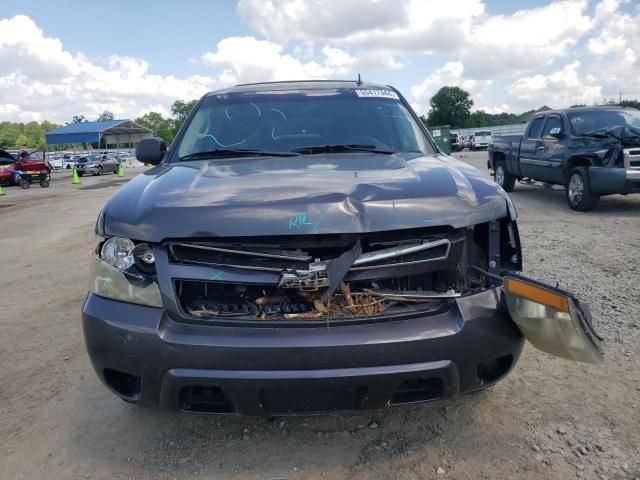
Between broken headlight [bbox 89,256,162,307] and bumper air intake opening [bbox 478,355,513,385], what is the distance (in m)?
1.45

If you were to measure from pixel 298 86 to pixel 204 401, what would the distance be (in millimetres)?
2604

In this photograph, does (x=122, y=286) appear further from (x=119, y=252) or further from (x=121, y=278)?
(x=119, y=252)

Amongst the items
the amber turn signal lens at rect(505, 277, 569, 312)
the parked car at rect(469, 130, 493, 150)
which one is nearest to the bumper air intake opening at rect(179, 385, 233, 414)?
the amber turn signal lens at rect(505, 277, 569, 312)

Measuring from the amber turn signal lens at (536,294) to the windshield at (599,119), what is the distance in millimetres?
8438

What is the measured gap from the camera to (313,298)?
2205 millimetres

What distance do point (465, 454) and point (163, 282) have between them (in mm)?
1587

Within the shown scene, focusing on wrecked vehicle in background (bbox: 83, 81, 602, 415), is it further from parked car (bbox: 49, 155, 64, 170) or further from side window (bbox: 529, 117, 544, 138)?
parked car (bbox: 49, 155, 64, 170)

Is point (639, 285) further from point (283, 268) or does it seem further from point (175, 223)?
point (175, 223)

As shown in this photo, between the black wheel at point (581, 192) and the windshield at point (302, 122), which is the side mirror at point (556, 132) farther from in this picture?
the windshield at point (302, 122)

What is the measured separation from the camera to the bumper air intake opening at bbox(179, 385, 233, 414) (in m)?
2.18

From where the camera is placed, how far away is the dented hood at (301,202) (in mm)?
2127

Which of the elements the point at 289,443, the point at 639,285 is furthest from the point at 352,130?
the point at 639,285

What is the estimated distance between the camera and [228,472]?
2359 millimetres

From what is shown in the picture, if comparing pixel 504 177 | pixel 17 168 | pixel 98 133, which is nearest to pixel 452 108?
pixel 98 133
